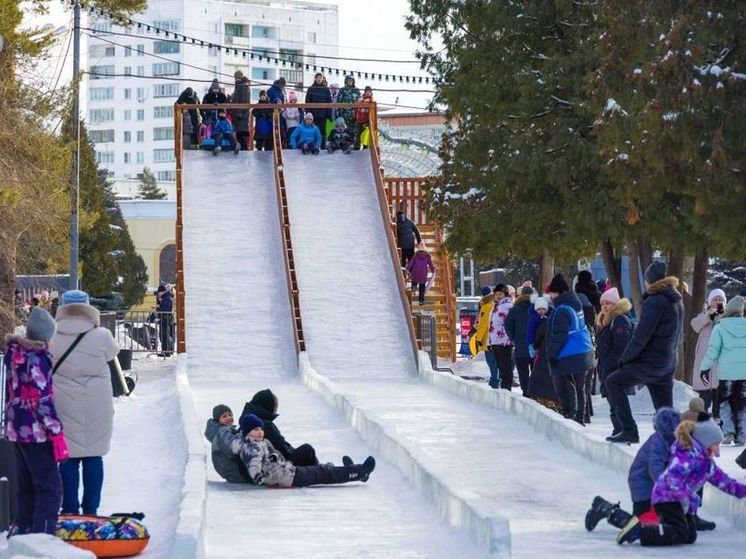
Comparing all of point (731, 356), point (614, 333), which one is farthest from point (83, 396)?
point (731, 356)

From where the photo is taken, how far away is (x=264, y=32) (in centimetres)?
15962

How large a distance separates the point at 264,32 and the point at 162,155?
16.2 meters

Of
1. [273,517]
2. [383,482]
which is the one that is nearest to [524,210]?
[383,482]

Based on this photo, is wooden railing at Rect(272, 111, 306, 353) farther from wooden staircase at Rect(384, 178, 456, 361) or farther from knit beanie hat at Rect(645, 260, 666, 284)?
knit beanie hat at Rect(645, 260, 666, 284)

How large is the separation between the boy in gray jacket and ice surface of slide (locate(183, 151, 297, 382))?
38.4 feet

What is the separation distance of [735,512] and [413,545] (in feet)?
7.37

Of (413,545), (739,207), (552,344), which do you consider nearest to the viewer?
(413,545)

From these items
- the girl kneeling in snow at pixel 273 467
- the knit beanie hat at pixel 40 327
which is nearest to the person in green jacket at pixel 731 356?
the girl kneeling in snow at pixel 273 467

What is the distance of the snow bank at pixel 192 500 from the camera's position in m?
9.53

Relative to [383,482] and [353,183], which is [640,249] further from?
[383,482]

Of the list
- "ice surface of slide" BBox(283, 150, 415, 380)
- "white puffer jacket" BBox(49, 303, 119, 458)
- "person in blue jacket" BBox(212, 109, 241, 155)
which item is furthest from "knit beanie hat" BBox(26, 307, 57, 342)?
"person in blue jacket" BBox(212, 109, 241, 155)

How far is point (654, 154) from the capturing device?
19.0 m

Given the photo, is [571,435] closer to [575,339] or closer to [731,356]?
[575,339]

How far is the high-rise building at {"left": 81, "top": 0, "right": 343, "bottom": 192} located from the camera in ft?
512
